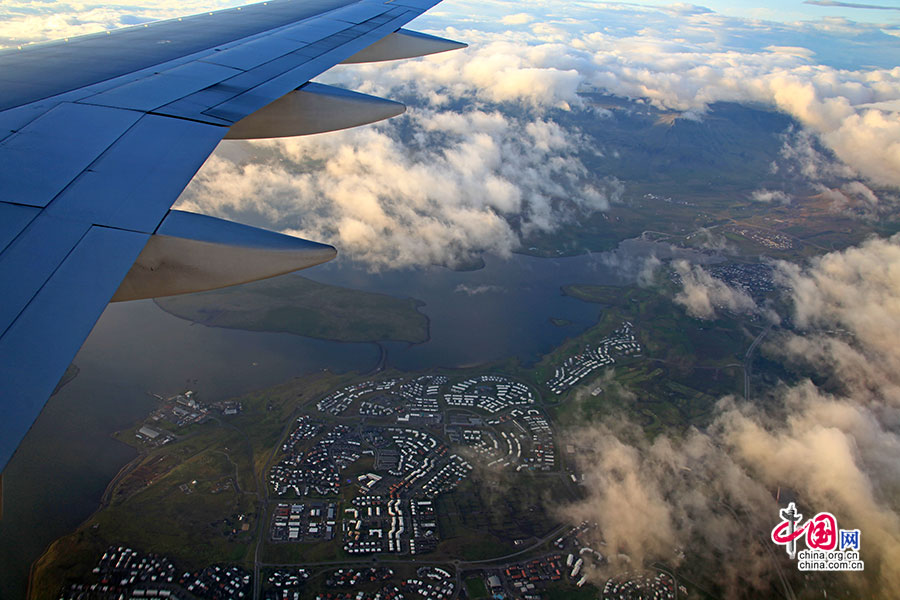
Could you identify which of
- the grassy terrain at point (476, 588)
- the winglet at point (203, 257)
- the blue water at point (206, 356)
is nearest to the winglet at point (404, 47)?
the winglet at point (203, 257)

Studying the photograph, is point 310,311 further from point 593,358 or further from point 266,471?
point 593,358

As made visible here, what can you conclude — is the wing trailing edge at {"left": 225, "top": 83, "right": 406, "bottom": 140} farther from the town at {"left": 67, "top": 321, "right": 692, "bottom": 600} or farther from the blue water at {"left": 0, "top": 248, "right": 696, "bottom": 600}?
the blue water at {"left": 0, "top": 248, "right": 696, "bottom": 600}

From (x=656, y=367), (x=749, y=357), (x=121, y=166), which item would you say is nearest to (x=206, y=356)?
(x=656, y=367)

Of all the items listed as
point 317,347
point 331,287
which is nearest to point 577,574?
point 317,347

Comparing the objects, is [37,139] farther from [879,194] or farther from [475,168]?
[879,194]

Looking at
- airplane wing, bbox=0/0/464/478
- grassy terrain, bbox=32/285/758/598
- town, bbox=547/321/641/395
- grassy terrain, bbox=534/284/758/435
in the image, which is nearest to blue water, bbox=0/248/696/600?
grassy terrain, bbox=32/285/758/598
